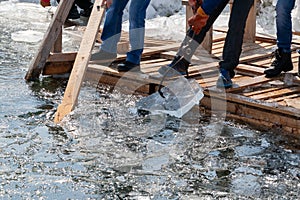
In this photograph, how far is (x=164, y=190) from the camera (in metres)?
4.52

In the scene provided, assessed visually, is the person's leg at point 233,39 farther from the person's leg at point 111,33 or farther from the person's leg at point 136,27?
the person's leg at point 111,33

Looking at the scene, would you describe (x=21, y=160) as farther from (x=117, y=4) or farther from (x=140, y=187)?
(x=117, y=4)

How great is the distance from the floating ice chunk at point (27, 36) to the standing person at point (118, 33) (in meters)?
2.20

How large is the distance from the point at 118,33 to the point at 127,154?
8.40 ft

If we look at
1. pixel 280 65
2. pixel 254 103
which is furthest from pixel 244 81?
pixel 254 103

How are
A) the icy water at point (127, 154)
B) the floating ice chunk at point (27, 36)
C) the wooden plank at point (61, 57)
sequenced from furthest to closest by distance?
1. the floating ice chunk at point (27, 36)
2. the wooden plank at point (61, 57)
3. the icy water at point (127, 154)

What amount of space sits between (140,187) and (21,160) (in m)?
0.94

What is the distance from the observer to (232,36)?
20.6ft

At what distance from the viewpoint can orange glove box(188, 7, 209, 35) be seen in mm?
6258

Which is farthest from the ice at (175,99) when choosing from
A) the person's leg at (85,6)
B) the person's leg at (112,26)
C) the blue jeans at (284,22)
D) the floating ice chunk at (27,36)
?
the person's leg at (85,6)

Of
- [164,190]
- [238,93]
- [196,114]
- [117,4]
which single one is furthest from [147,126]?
[117,4]

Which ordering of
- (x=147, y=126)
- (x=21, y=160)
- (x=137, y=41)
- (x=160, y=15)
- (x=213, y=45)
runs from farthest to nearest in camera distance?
(x=160, y=15) < (x=213, y=45) < (x=137, y=41) < (x=147, y=126) < (x=21, y=160)

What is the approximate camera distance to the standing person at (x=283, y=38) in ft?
21.2

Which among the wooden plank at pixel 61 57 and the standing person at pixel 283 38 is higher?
the standing person at pixel 283 38
